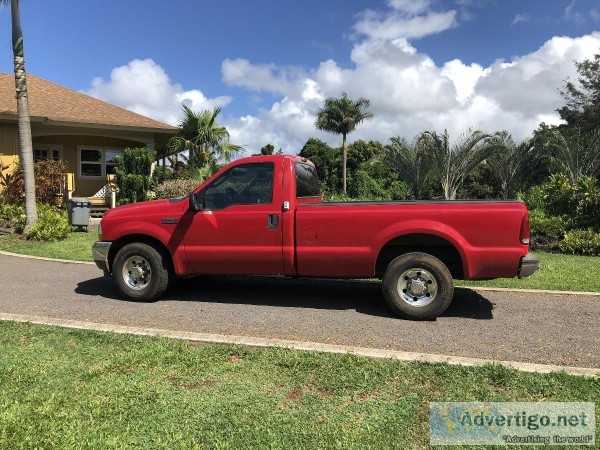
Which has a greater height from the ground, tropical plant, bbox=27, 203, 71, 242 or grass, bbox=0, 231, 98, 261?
tropical plant, bbox=27, 203, 71, 242

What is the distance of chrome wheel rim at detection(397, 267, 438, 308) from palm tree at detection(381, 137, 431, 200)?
1778 centimetres

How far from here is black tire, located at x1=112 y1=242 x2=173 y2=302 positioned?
20.7ft

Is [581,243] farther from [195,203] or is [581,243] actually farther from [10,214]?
[10,214]

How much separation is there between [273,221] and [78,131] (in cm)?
1566

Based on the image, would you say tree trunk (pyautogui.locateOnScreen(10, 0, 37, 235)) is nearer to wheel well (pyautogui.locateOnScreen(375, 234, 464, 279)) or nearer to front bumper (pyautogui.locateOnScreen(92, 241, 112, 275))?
front bumper (pyautogui.locateOnScreen(92, 241, 112, 275))

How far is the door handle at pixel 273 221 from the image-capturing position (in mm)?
5902

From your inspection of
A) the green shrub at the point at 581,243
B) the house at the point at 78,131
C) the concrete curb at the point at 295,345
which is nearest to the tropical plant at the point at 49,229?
the house at the point at 78,131

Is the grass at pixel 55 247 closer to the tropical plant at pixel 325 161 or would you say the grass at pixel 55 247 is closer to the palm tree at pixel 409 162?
the palm tree at pixel 409 162

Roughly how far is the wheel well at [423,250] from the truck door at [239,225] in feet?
4.16

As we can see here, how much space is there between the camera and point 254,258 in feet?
19.7

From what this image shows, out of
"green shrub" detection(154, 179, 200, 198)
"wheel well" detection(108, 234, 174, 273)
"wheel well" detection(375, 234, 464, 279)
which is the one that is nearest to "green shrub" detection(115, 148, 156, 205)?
"green shrub" detection(154, 179, 200, 198)

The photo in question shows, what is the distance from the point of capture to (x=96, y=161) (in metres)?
20.6

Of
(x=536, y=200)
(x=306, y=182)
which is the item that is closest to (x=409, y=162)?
(x=536, y=200)

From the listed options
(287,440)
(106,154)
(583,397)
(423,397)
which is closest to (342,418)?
(287,440)
